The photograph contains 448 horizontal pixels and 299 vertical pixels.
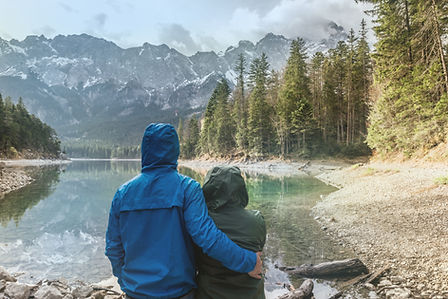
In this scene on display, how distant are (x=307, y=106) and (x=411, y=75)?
25570 millimetres

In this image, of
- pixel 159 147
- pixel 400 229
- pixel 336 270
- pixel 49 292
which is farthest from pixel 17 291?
pixel 400 229

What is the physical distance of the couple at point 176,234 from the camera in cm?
176

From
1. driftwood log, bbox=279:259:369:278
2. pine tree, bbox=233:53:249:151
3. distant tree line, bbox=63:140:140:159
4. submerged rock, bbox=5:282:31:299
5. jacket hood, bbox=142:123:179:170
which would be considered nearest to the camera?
jacket hood, bbox=142:123:179:170

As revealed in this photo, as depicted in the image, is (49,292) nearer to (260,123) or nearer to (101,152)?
(260,123)

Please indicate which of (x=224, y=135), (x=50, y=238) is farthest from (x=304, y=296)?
(x=224, y=135)

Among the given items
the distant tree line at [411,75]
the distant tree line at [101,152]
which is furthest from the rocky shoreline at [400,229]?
the distant tree line at [101,152]

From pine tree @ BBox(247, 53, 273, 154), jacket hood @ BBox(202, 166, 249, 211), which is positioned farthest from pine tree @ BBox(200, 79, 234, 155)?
jacket hood @ BBox(202, 166, 249, 211)

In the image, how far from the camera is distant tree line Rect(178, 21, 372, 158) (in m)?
→ 39.8

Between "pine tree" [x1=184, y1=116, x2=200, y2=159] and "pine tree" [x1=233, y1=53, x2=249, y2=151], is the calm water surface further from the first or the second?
"pine tree" [x1=184, y1=116, x2=200, y2=159]

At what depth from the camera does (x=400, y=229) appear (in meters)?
7.27

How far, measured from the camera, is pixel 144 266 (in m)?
1.81

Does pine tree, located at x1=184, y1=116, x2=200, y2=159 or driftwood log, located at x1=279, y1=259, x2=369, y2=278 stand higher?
pine tree, located at x1=184, y1=116, x2=200, y2=159

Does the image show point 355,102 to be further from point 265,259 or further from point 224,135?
point 265,259

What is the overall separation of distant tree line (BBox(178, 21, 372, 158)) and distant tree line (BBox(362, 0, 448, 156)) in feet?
50.1
